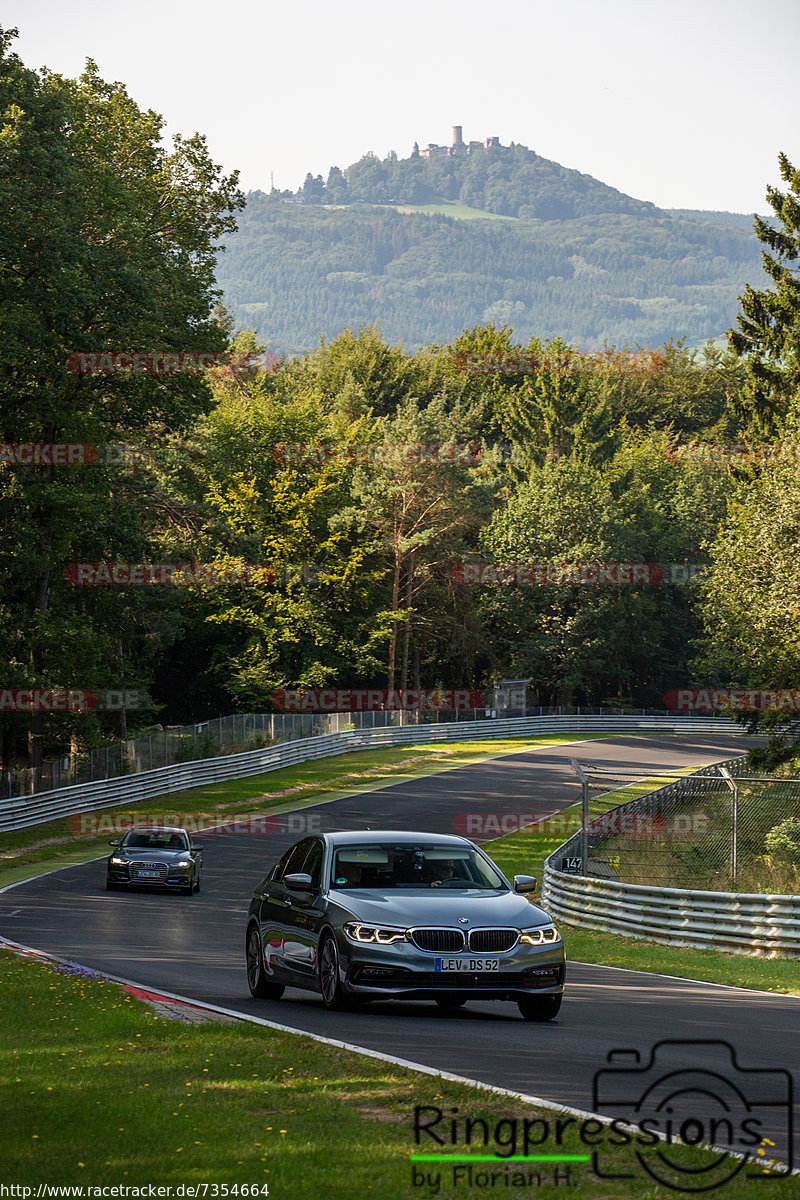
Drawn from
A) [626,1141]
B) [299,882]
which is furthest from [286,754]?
[626,1141]

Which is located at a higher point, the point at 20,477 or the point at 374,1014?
the point at 20,477

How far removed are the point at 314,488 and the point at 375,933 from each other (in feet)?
208

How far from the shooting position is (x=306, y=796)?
49250 millimetres

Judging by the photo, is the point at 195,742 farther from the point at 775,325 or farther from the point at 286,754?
the point at 775,325

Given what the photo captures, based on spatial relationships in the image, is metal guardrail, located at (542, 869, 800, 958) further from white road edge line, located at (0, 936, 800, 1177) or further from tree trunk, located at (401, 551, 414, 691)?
tree trunk, located at (401, 551, 414, 691)

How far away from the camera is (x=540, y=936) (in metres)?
11.4

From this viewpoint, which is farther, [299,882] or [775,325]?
[775,325]

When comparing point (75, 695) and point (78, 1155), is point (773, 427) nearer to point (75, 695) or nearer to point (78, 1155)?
point (75, 695)

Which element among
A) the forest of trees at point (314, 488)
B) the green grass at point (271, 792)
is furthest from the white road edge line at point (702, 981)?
the forest of trees at point (314, 488)

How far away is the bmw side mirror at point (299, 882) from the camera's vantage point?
12.1 meters

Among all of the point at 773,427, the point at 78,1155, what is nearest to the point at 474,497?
the point at 773,427

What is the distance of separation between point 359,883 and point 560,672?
75.9 m

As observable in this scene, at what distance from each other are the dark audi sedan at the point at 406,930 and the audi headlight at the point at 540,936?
0.01 metres

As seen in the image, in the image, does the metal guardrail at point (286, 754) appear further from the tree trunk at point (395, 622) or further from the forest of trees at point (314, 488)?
the tree trunk at point (395, 622)
